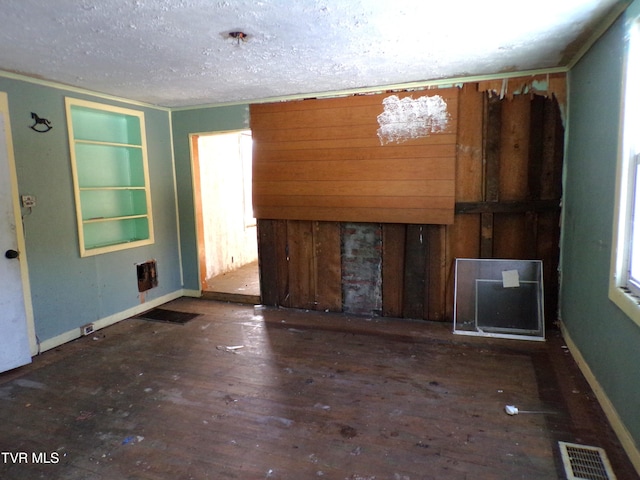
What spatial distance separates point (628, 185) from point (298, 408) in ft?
7.71

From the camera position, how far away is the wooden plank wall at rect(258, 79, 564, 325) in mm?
3639

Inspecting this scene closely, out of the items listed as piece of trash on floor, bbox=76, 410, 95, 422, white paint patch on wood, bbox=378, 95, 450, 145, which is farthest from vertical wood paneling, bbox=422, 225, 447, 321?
piece of trash on floor, bbox=76, 410, 95, 422

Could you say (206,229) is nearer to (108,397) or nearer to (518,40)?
(108,397)

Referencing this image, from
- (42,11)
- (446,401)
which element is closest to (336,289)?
(446,401)

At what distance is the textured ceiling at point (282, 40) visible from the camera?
214 centimetres

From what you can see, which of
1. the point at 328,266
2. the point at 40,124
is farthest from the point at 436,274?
the point at 40,124

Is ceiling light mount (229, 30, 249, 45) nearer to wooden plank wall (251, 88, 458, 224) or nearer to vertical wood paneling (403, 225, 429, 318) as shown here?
wooden plank wall (251, 88, 458, 224)

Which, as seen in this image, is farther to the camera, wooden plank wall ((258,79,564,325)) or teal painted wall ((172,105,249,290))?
teal painted wall ((172,105,249,290))

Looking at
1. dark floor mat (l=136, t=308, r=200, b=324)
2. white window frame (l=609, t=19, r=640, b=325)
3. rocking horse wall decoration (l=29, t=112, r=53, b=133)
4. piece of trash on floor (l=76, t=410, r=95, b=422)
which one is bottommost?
piece of trash on floor (l=76, t=410, r=95, b=422)

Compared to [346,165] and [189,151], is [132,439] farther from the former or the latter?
[189,151]

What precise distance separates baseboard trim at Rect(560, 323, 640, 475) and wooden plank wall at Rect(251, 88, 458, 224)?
1584 mm

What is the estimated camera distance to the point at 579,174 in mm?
3125

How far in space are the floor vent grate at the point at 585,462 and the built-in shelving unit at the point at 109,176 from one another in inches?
163

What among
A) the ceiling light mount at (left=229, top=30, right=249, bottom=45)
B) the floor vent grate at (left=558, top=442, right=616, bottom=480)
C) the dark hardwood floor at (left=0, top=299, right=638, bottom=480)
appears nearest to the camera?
the floor vent grate at (left=558, top=442, right=616, bottom=480)
